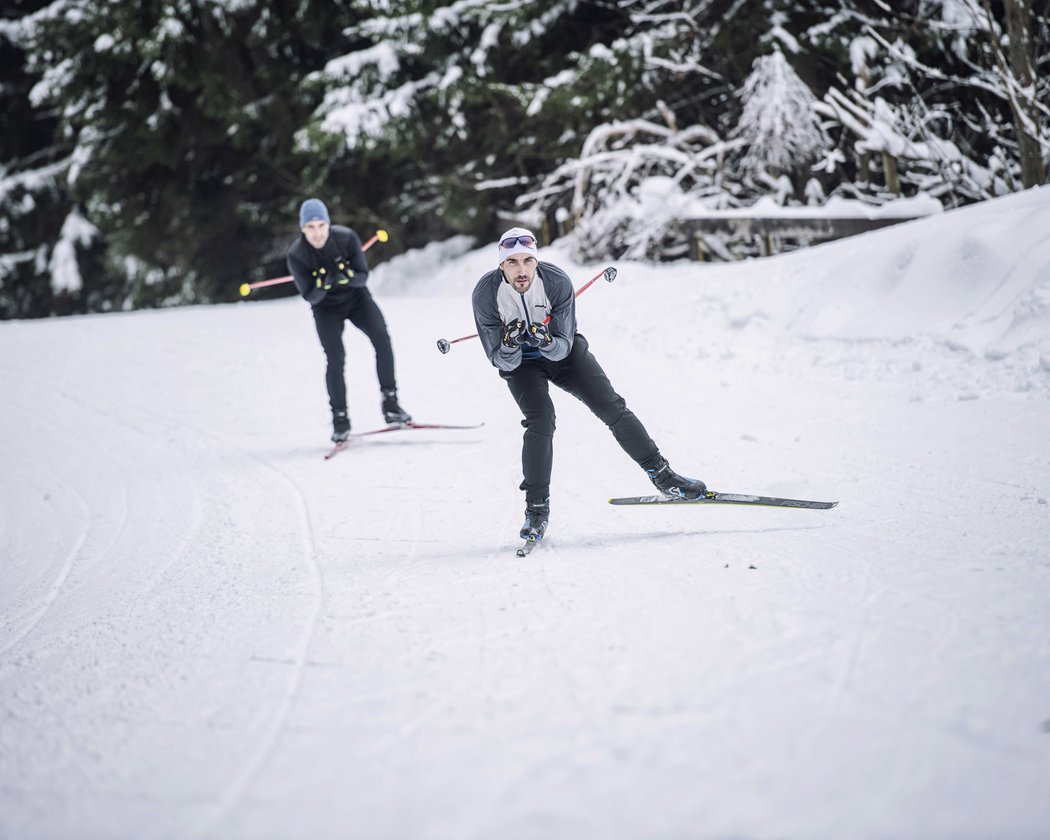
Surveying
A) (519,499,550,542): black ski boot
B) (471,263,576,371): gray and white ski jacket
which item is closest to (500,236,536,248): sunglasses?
(471,263,576,371): gray and white ski jacket

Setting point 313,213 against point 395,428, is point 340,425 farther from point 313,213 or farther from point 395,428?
point 313,213

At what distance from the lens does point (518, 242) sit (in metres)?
3.94

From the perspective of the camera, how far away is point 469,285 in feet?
45.1

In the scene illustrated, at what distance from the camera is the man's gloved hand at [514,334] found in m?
4.05

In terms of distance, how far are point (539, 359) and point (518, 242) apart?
628 millimetres

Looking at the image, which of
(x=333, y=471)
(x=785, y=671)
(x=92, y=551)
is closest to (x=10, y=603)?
(x=92, y=551)

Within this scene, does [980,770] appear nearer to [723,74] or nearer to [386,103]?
[723,74]

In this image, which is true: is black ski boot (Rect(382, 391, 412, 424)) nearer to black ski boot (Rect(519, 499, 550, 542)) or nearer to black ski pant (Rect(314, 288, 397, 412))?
black ski pant (Rect(314, 288, 397, 412))

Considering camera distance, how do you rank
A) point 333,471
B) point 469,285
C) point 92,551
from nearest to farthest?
point 92,551, point 333,471, point 469,285

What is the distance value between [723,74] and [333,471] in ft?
30.8

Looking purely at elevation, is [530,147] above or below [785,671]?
above

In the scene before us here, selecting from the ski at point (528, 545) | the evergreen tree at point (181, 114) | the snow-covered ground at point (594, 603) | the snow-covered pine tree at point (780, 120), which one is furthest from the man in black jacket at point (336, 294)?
the evergreen tree at point (181, 114)

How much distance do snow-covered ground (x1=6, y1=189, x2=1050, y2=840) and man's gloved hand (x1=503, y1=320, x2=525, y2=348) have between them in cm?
104

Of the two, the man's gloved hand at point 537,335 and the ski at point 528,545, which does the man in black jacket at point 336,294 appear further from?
the ski at point 528,545
